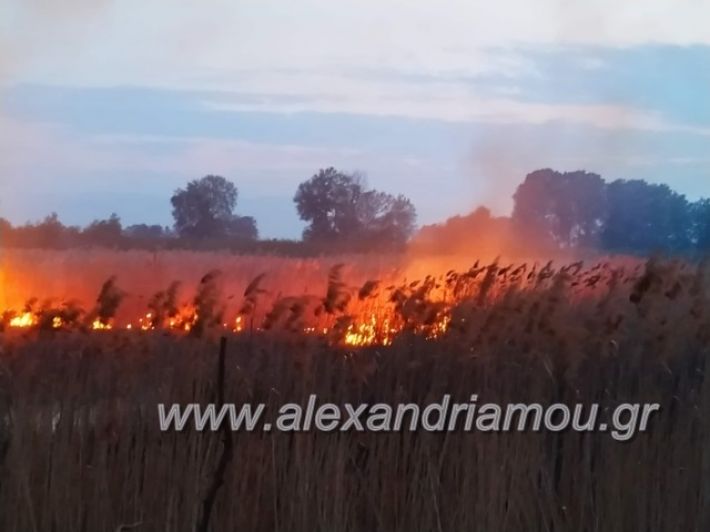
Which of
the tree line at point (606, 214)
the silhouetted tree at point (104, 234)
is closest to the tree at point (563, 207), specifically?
the tree line at point (606, 214)

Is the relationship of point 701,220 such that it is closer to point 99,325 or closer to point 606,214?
point 606,214

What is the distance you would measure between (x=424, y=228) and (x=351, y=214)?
28.5 inches

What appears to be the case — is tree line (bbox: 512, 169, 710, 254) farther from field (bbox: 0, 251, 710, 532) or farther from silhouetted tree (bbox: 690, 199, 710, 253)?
field (bbox: 0, 251, 710, 532)

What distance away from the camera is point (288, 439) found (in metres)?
5.32

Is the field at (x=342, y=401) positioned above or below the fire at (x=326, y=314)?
below

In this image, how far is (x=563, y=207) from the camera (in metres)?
11.7

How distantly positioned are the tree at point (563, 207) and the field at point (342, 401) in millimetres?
4972

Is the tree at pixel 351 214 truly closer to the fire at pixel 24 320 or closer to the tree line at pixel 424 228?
the tree line at pixel 424 228

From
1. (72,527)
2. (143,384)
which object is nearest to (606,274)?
(143,384)

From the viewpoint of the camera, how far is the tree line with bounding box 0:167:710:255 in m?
9.09

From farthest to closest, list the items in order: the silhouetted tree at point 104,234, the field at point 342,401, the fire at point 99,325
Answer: the silhouetted tree at point 104,234
the fire at point 99,325
the field at point 342,401

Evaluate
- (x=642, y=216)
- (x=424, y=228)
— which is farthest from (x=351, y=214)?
(x=642, y=216)

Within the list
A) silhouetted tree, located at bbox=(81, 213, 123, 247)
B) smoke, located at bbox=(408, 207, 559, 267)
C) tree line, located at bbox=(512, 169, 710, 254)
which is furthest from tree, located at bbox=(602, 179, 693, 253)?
silhouetted tree, located at bbox=(81, 213, 123, 247)

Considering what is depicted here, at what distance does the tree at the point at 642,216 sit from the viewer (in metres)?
11.2
